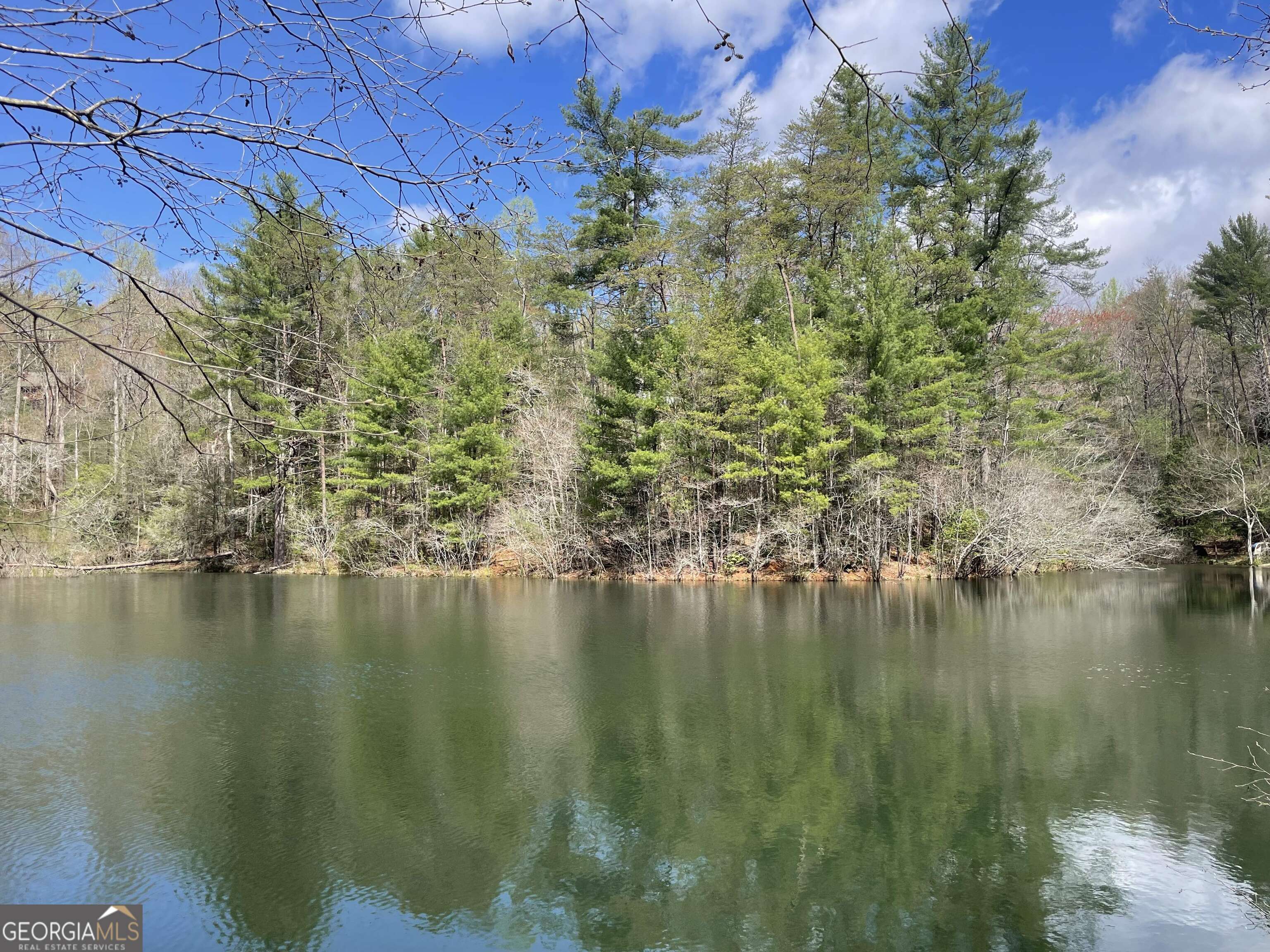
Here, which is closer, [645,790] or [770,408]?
[645,790]

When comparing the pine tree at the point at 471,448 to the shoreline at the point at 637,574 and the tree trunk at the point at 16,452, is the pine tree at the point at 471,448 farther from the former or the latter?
the tree trunk at the point at 16,452

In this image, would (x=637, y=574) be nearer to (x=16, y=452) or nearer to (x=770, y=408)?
(x=770, y=408)

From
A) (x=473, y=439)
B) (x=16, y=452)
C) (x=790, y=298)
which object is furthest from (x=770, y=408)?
(x=16, y=452)

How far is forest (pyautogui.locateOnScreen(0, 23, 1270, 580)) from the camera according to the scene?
23938 millimetres

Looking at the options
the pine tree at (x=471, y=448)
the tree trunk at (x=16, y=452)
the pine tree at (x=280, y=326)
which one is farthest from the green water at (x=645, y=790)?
the pine tree at (x=471, y=448)

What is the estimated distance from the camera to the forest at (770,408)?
23938 mm

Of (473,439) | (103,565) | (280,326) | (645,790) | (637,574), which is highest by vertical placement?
(473,439)

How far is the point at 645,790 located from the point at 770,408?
1739 centimetres

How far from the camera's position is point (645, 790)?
693cm

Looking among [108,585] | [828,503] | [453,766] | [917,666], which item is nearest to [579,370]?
[828,503]

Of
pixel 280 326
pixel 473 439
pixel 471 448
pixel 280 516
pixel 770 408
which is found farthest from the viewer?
pixel 280 516

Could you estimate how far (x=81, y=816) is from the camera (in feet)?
20.7

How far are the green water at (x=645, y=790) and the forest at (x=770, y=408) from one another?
10607mm

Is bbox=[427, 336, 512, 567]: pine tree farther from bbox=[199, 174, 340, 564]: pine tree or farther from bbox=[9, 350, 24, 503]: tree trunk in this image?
bbox=[199, 174, 340, 564]: pine tree
